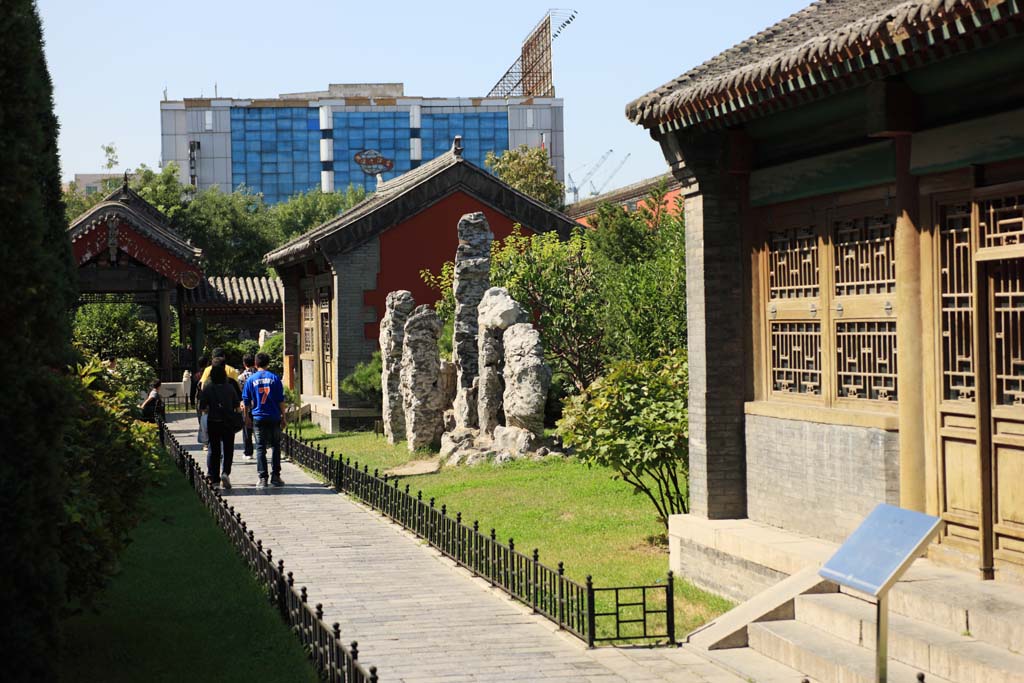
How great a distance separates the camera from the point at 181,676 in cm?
846

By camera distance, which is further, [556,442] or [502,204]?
[502,204]

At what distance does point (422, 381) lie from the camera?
22.0 metres

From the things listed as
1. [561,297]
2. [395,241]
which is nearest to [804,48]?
[561,297]

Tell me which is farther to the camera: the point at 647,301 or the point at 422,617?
the point at 647,301

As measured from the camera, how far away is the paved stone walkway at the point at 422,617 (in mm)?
8516

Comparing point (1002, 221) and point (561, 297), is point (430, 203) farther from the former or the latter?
point (1002, 221)

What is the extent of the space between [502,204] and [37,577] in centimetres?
2317

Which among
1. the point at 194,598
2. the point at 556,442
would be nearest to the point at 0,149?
the point at 194,598

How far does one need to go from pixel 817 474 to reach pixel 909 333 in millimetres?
1662

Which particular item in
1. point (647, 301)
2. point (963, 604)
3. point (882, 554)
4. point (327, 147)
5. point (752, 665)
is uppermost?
point (327, 147)

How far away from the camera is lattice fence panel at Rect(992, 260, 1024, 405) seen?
8.23 meters

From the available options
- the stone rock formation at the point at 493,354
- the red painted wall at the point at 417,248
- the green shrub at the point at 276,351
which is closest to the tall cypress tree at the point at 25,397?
the stone rock formation at the point at 493,354

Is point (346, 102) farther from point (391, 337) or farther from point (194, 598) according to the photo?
point (194, 598)

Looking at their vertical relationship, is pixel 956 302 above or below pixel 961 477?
above
